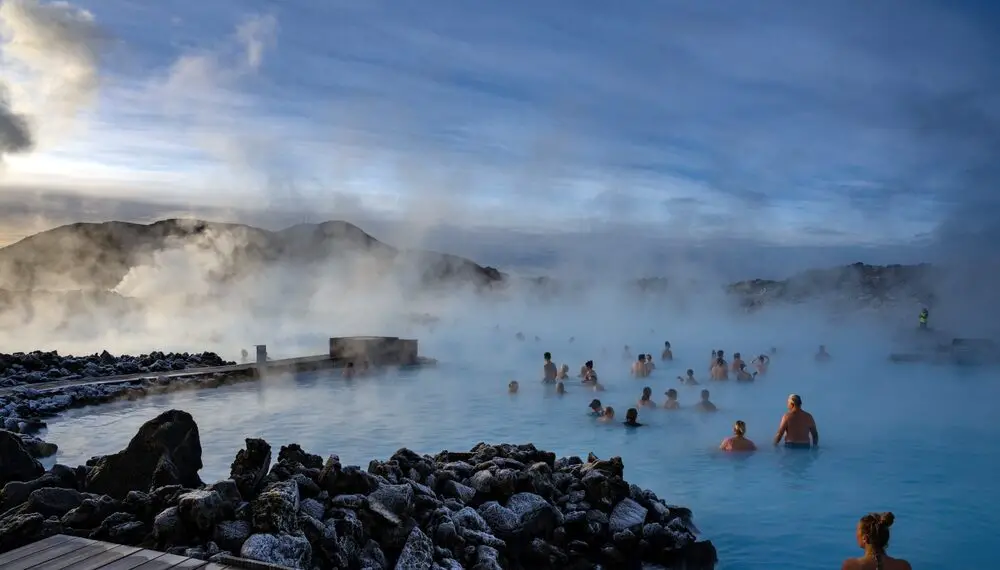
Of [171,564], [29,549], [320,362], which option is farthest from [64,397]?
[171,564]

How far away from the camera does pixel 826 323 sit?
1185 inches

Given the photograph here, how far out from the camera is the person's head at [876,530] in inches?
144

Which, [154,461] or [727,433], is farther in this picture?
[727,433]

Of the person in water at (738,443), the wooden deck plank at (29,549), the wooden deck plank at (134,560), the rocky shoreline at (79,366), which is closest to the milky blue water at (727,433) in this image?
the person in water at (738,443)

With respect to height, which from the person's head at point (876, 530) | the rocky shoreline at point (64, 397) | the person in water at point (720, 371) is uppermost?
the rocky shoreline at point (64, 397)

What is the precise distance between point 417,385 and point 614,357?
23.7ft

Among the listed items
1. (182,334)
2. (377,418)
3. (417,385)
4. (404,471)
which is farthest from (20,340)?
(404,471)

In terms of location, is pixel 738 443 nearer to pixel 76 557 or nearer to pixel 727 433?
pixel 727 433

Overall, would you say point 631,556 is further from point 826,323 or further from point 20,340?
point 826,323

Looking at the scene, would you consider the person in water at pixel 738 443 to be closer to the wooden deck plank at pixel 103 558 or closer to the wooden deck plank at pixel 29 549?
the wooden deck plank at pixel 103 558

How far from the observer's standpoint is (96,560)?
9.80 ft

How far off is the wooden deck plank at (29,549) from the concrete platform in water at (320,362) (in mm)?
7871

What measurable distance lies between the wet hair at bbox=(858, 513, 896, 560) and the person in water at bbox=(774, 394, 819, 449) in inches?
194

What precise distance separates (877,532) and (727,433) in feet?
22.2
